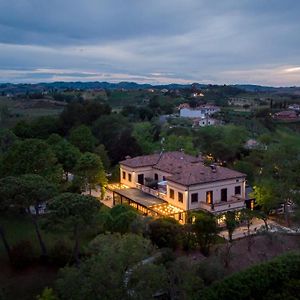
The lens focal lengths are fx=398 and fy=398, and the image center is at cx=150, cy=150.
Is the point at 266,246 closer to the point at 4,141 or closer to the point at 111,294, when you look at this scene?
the point at 111,294

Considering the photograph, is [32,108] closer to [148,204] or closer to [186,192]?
[148,204]

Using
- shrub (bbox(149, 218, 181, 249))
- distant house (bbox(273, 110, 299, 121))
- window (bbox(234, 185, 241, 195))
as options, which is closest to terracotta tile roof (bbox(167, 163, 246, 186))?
window (bbox(234, 185, 241, 195))

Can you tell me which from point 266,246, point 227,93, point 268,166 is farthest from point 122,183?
point 227,93

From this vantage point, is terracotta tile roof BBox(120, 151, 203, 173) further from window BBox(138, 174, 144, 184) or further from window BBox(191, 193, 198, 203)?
window BBox(191, 193, 198, 203)

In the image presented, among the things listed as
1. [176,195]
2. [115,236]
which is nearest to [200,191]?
[176,195]

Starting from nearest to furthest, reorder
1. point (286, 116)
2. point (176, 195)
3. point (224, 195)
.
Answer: point (176, 195), point (224, 195), point (286, 116)

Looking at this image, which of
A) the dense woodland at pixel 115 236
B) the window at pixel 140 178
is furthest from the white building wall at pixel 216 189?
the window at pixel 140 178

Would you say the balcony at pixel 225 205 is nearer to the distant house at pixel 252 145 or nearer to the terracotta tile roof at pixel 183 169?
the terracotta tile roof at pixel 183 169
